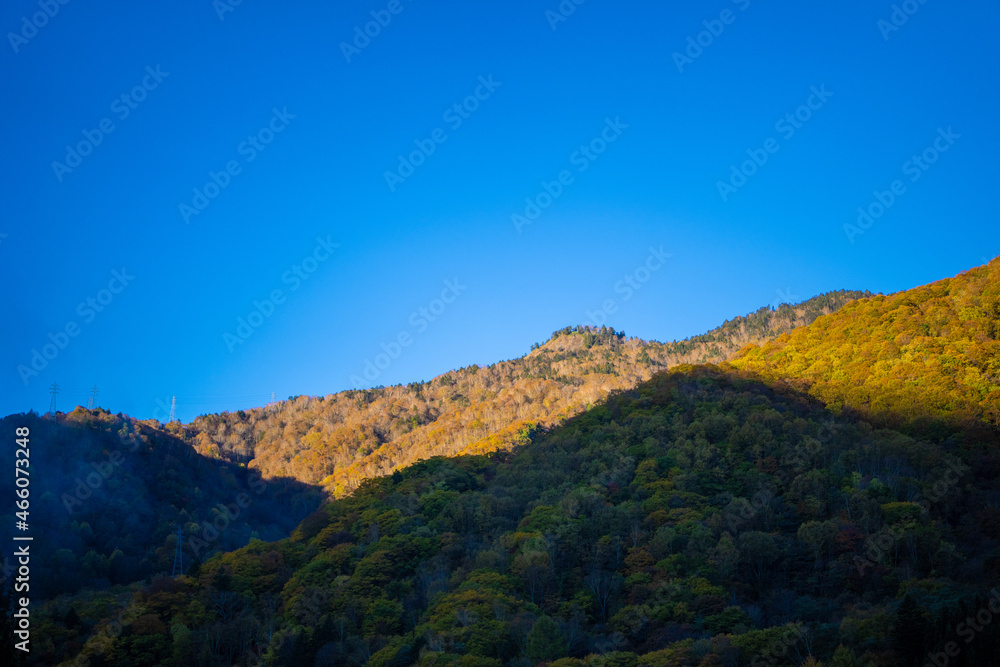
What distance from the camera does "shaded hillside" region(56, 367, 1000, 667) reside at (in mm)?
46875

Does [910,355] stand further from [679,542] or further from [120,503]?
[120,503]

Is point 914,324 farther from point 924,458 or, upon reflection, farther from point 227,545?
point 227,545

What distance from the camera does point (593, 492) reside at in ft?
232

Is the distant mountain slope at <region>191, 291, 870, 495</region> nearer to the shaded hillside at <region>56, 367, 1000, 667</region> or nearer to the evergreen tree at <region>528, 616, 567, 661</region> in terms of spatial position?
the shaded hillside at <region>56, 367, 1000, 667</region>

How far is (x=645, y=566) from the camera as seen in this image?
5828 cm

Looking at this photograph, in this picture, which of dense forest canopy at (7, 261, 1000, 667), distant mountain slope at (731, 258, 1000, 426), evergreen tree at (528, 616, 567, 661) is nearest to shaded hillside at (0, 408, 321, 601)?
dense forest canopy at (7, 261, 1000, 667)

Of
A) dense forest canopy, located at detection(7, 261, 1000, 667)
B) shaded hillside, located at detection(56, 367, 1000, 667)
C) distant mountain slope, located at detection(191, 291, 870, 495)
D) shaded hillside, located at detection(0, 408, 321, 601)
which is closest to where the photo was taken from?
shaded hillside, located at detection(56, 367, 1000, 667)

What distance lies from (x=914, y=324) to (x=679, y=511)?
45357 mm

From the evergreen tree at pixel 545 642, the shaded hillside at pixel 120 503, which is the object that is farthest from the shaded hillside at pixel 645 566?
the shaded hillside at pixel 120 503

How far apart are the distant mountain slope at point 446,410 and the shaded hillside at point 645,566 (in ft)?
166

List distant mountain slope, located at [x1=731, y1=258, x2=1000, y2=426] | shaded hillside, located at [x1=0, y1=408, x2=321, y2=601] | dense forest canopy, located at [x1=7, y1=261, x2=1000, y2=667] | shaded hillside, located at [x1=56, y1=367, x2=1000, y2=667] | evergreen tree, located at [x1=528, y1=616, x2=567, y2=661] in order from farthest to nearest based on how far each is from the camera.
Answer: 1. shaded hillside, located at [x1=0, y1=408, x2=321, y2=601]
2. distant mountain slope, located at [x1=731, y1=258, x2=1000, y2=426]
3. dense forest canopy, located at [x1=7, y1=261, x2=1000, y2=667]
4. evergreen tree, located at [x1=528, y1=616, x2=567, y2=661]
5. shaded hillside, located at [x1=56, y1=367, x2=1000, y2=667]

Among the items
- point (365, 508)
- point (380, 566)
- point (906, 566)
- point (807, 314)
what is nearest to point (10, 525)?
point (365, 508)

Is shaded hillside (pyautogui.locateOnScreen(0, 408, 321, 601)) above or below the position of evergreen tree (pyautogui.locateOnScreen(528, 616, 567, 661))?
above

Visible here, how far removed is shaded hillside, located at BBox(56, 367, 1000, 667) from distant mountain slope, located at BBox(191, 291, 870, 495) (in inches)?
1991
